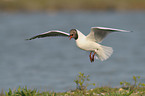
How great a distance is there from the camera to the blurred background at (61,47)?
12.4 meters

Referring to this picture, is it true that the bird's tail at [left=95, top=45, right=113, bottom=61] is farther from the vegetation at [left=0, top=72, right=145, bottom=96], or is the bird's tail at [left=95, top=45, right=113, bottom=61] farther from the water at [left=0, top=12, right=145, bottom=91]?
the water at [left=0, top=12, right=145, bottom=91]

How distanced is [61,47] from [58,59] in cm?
342

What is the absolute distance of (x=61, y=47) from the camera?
66.4 ft

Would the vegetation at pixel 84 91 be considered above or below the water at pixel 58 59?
below

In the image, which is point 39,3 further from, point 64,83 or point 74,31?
point 74,31

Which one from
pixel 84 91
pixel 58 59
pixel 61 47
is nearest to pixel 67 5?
pixel 61 47

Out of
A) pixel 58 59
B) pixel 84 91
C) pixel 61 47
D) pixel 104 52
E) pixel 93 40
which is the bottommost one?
pixel 84 91

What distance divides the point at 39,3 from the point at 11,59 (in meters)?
15.1

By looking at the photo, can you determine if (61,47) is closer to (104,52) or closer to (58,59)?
(58,59)

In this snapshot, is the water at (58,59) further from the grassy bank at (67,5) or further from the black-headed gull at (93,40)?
the black-headed gull at (93,40)

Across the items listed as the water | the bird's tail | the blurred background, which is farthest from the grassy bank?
the bird's tail

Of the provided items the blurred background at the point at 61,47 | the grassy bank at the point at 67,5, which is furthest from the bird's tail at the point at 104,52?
the grassy bank at the point at 67,5

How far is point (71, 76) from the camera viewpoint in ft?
41.2

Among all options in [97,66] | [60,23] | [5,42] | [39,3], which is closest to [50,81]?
[97,66]
